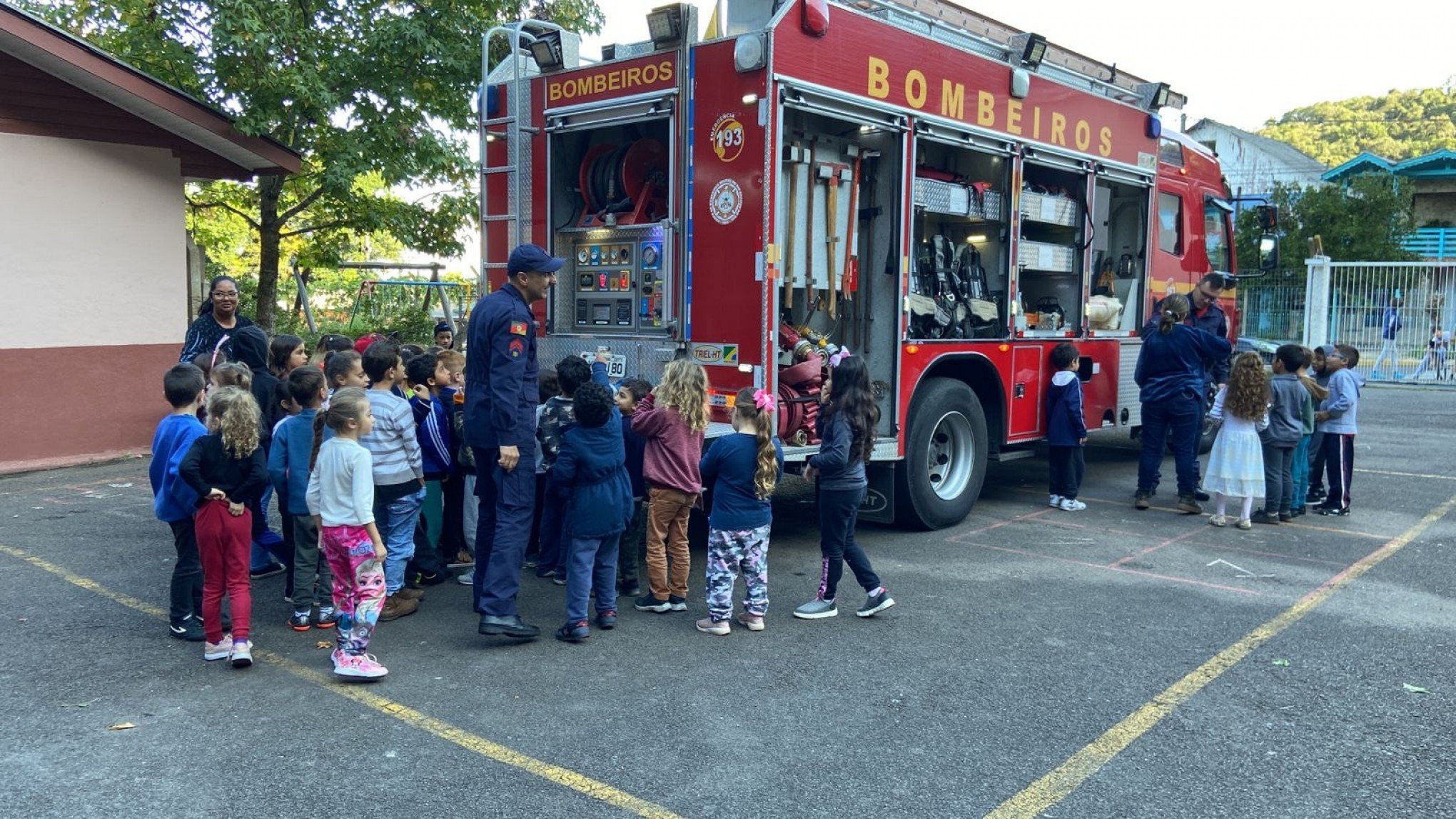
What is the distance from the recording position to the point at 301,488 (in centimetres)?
526

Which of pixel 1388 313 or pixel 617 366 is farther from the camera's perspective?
pixel 1388 313

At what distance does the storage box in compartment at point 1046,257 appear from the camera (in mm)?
8316

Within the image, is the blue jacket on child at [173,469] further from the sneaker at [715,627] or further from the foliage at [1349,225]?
the foliage at [1349,225]

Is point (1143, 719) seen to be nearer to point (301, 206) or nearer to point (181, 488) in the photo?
point (181, 488)

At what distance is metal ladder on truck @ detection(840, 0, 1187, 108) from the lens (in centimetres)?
720

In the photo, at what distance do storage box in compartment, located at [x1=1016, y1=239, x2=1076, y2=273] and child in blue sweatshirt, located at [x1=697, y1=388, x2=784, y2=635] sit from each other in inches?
149

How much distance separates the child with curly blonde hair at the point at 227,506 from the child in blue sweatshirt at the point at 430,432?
101 centimetres

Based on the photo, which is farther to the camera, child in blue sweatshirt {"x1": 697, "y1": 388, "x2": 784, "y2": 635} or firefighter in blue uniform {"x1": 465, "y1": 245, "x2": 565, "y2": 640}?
child in blue sweatshirt {"x1": 697, "y1": 388, "x2": 784, "y2": 635}

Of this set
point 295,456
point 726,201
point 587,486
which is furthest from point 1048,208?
point 295,456

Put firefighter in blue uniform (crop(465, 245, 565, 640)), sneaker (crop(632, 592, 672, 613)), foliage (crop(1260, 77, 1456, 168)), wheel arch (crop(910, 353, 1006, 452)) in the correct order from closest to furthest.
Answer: firefighter in blue uniform (crop(465, 245, 565, 640))
sneaker (crop(632, 592, 672, 613))
wheel arch (crop(910, 353, 1006, 452))
foliage (crop(1260, 77, 1456, 168))

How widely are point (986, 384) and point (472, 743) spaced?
17.3 ft

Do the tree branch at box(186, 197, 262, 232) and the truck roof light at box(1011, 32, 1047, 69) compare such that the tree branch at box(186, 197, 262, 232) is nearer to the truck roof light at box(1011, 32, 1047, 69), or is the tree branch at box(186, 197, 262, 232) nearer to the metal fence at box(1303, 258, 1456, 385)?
the truck roof light at box(1011, 32, 1047, 69)

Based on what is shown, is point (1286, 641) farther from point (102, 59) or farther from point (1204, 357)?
point (102, 59)

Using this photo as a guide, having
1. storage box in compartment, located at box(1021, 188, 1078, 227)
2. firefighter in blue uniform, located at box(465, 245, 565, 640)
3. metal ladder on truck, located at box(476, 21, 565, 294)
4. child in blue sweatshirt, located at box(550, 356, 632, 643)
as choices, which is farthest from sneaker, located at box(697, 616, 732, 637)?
storage box in compartment, located at box(1021, 188, 1078, 227)
